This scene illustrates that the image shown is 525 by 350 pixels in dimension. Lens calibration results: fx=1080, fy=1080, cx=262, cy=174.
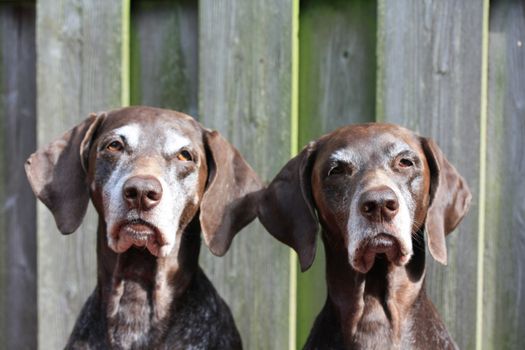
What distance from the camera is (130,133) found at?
584cm

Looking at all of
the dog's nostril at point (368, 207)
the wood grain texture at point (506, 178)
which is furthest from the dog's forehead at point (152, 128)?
the wood grain texture at point (506, 178)

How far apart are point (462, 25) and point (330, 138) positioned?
1202 millimetres

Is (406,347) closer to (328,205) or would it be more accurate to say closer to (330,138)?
(328,205)

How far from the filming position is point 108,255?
5.89m

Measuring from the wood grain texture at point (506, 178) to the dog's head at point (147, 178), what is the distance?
153 centimetres

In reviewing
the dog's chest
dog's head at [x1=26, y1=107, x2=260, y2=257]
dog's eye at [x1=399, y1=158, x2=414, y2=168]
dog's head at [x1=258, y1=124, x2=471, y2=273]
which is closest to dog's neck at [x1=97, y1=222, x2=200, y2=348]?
the dog's chest

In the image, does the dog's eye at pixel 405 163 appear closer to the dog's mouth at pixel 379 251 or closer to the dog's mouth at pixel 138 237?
the dog's mouth at pixel 379 251

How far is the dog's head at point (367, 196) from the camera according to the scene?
5383mm

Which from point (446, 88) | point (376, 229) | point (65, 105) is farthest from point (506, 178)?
point (65, 105)

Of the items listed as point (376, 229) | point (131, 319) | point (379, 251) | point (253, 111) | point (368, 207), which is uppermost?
point (253, 111)

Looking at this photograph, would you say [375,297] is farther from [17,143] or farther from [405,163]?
[17,143]

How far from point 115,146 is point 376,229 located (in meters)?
1.51

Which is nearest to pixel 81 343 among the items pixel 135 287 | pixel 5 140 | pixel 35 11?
pixel 135 287

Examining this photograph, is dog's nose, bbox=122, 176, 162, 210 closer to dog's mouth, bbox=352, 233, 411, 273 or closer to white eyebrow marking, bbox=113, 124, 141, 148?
white eyebrow marking, bbox=113, 124, 141, 148
